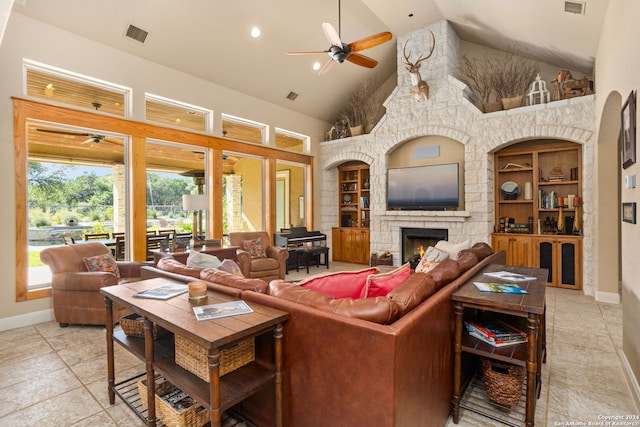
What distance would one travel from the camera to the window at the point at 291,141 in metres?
7.24

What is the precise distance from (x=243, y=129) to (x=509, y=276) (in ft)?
18.1

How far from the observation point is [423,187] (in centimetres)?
644

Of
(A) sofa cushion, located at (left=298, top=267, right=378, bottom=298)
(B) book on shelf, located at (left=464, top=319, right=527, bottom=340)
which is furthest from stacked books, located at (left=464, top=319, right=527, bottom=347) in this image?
(A) sofa cushion, located at (left=298, top=267, right=378, bottom=298)

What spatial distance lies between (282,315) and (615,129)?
17.4 ft

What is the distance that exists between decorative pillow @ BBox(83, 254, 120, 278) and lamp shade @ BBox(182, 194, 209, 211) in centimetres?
121

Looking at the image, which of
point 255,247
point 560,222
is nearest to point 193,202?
point 255,247

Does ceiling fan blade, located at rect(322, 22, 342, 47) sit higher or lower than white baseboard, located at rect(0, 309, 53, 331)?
higher

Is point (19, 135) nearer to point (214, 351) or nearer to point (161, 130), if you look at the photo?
point (161, 130)

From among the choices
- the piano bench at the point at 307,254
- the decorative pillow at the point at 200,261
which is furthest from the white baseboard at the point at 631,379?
the piano bench at the point at 307,254

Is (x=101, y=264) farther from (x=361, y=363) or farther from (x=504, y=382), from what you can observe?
(x=504, y=382)

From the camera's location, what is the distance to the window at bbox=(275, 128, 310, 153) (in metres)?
7.24

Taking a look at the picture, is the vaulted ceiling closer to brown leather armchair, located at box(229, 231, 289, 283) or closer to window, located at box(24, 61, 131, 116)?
window, located at box(24, 61, 131, 116)

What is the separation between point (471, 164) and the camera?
5.73m

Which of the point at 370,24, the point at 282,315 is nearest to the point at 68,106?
the point at 282,315
